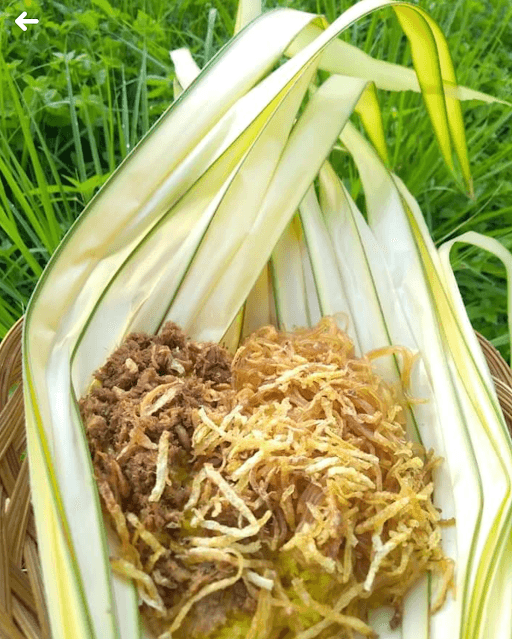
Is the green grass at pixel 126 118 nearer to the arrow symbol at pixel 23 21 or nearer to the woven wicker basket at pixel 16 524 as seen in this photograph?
the arrow symbol at pixel 23 21

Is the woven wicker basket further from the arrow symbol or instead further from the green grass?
the arrow symbol

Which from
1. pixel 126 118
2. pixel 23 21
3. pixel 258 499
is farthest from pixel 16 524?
pixel 23 21

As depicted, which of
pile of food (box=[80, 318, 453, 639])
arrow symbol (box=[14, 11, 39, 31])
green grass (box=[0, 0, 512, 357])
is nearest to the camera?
pile of food (box=[80, 318, 453, 639])

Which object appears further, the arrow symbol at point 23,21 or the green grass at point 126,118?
the arrow symbol at point 23,21

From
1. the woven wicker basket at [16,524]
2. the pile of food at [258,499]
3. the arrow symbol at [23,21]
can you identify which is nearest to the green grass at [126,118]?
the arrow symbol at [23,21]

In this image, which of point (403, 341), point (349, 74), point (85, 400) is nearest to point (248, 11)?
point (349, 74)

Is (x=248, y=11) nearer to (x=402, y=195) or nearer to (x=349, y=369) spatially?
(x=402, y=195)

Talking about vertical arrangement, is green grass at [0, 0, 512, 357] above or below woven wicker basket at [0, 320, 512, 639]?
above

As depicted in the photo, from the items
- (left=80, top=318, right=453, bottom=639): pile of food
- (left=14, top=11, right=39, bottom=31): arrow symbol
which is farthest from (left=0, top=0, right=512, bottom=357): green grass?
(left=80, top=318, right=453, bottom=639): pile of food
